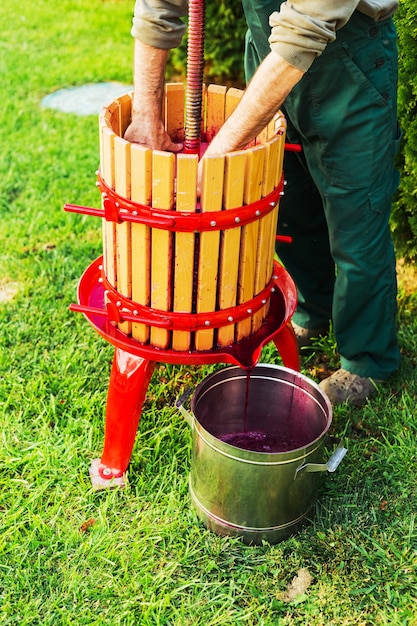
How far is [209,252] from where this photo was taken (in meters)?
2.31

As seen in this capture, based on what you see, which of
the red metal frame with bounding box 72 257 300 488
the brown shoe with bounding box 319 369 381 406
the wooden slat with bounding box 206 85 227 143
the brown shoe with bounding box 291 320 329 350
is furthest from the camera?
the brown shoe with bounding box 291 320 329 350

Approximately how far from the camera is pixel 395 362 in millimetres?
3252

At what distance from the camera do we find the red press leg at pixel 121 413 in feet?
8.51

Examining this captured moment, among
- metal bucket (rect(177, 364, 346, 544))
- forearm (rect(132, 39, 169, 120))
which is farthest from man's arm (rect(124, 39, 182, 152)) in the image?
metal bucket (rect(177, 364, 346, 544))

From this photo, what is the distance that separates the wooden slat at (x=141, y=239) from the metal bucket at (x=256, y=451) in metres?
0.38

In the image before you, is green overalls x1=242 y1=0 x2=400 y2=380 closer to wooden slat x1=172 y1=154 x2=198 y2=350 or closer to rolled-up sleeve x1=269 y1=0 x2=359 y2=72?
rolled-up sleeve x1=269 y1=0 x2=359 y2=72

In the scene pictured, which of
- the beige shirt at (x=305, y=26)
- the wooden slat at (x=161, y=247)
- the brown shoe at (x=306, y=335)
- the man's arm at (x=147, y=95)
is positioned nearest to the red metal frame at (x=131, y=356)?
the wooden slat at (x=161, y=247)

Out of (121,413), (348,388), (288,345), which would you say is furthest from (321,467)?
(348,388)

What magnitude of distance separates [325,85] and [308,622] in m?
1.75

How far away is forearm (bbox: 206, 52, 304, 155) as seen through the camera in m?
2.21

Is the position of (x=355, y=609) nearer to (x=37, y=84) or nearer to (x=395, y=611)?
(x=395, y=611)

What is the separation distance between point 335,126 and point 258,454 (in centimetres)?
119

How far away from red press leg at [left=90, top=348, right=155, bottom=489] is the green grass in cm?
7

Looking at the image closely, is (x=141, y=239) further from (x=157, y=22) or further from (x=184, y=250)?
(x=157, y=22)
